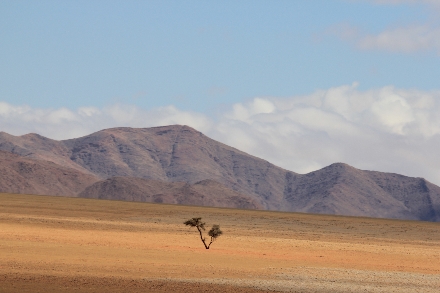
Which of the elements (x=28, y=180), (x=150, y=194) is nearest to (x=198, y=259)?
(x=150, y=194)

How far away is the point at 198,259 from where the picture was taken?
120 ft

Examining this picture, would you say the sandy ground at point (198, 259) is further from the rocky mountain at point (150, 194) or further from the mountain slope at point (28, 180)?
the rocky mountain at point (150, 194)

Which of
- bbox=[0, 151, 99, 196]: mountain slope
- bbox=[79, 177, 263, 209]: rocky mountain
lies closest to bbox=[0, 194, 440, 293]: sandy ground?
bbox=[0, 151, 99, 196]: mountain slope

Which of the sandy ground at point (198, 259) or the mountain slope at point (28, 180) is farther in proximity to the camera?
the mountain slope at point (28, 180)

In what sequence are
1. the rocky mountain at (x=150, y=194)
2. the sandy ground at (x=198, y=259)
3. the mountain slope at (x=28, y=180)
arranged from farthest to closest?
the rocky mountain at (x=150, y=194) → the mountain slope at (x=28, y=180) → the sandy ground at (x=198, y=259)

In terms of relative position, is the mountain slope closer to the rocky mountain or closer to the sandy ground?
the rocky mountain

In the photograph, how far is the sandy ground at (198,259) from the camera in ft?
86.0

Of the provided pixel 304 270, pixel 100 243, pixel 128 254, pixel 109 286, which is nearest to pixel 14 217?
pixel 100 243

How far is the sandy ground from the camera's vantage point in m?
26.2

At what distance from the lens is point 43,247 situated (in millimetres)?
37438

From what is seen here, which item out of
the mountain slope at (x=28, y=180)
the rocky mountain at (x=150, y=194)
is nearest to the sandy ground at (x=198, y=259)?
the mountain slope at (x=28, y=180)

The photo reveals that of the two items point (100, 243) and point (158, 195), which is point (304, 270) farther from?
point (158, 195)

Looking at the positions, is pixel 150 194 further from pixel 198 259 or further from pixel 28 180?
pixel 198 259

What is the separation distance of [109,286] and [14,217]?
130ft
